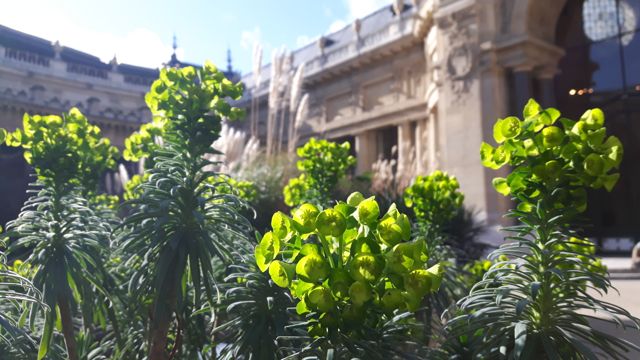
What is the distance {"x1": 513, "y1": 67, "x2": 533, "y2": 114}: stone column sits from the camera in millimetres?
Result: 14414

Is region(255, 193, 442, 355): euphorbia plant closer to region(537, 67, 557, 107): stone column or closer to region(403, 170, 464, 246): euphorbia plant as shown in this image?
region(403, 170, 464, 246): euphorbia plant

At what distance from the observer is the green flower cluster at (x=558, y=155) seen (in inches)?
77.4

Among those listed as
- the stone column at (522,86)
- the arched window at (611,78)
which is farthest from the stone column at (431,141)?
the arched window at (611,78)

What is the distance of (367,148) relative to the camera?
83.3ft

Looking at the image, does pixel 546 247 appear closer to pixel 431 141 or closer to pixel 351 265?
pixel 351 265

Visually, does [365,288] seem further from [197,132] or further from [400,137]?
[400,137]

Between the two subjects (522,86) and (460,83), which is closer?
(522,86)

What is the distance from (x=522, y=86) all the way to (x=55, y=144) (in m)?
14.1

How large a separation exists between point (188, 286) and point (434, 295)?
1.86 meters

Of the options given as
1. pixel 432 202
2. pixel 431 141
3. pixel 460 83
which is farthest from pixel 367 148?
pixel 432 202

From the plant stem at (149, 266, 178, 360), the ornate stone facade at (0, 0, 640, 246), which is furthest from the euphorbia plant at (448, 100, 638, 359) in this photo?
the ornate stone facade at (0, 0, 640, 246)

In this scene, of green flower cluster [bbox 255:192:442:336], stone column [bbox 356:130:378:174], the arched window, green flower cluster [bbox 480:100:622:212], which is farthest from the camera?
stone column [bbox 356:130:378:174]

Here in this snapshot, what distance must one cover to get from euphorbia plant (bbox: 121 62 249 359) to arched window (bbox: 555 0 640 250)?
677 inches

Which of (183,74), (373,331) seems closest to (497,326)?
(373,331)
